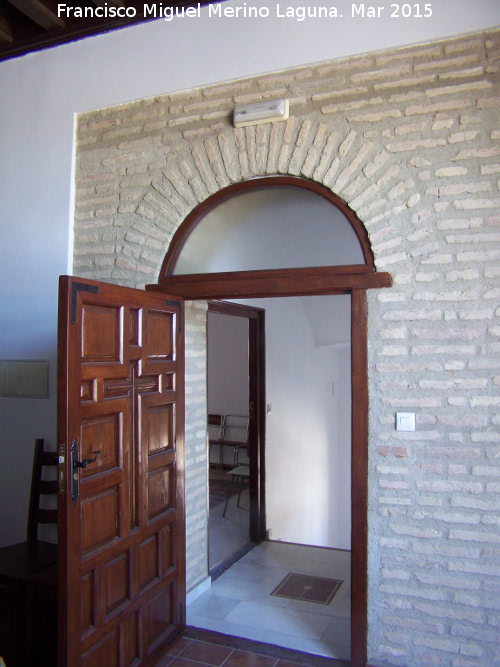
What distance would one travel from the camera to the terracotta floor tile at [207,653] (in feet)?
9.25

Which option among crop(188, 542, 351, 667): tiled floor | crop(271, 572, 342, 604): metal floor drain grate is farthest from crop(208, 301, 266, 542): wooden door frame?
crop(271, 572, 342, 604): metal floor drain grate

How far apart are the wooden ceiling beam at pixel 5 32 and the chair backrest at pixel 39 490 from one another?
8.15ft

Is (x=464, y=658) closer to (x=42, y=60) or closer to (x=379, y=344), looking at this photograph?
(x=379, y=344)

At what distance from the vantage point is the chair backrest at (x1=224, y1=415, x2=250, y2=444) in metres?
7.10

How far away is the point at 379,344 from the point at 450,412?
0.44 metres

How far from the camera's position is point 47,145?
3.42 meters

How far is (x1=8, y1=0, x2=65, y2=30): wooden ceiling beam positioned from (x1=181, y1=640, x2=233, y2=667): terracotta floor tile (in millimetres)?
3579

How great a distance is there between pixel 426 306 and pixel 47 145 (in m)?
2.46

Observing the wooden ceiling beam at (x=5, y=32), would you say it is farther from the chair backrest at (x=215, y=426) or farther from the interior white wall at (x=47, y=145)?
the chair backrest at (x=215, y=426)

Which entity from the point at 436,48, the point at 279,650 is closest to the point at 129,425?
the point at 279,650

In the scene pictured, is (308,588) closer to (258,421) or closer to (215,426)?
(258,421)

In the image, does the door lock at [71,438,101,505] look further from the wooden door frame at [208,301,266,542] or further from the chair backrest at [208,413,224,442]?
the chair backrest at [208,413,224,442]

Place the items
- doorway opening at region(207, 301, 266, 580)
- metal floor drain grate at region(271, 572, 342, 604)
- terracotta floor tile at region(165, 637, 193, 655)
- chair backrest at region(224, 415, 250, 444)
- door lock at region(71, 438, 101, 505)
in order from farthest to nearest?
chair backrest at region(224, 415, 250, 444) → doorway opening at region(207, 301, 266, 580) → metal floor drain grate at region(271, 572, 342, 604) → terracotta floor tile at region(165, 637, 193, 655) → door lock at region(71, 438, 101, 505)

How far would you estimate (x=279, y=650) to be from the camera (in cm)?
290
